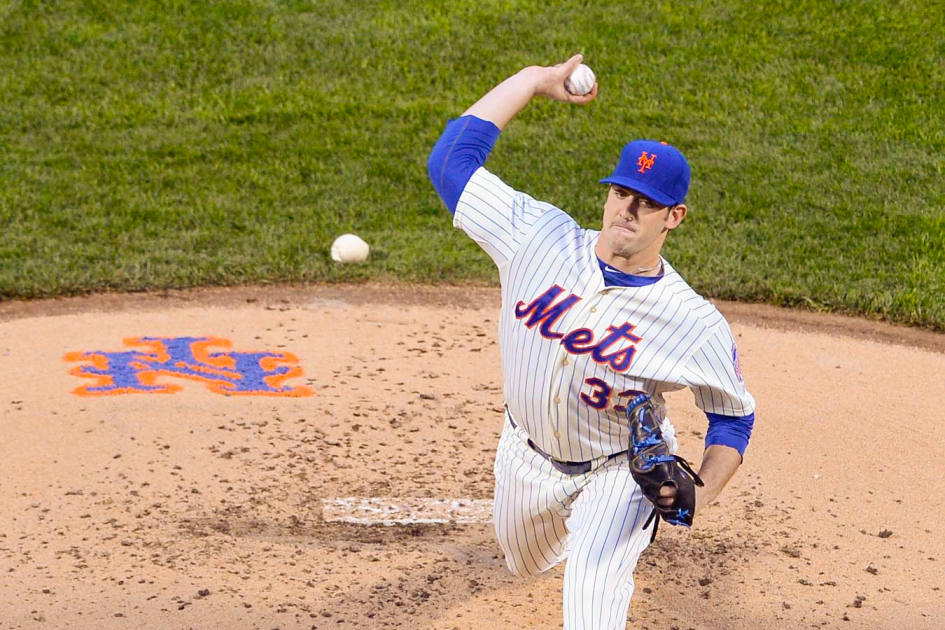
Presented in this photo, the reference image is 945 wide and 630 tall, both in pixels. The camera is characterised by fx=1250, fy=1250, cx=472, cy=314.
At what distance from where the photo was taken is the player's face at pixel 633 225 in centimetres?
372

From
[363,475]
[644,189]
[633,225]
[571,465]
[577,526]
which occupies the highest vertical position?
[644,189]

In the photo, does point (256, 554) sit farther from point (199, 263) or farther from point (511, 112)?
point (199, 263)

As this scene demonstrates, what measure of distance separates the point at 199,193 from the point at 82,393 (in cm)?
346

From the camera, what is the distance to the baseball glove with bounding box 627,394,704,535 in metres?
3.49

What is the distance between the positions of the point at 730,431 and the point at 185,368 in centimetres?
373

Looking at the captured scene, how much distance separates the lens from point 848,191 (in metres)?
9.49

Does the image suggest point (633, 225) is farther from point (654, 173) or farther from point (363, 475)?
point (363, 475)

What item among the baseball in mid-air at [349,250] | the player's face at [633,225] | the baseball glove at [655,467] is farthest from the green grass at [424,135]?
the baseball glove at [655,467]

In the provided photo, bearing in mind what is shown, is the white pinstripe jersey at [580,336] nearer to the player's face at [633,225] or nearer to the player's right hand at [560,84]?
the player's face at [633,225]

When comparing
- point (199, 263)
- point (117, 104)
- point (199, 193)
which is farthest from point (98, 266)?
point (117, 104)

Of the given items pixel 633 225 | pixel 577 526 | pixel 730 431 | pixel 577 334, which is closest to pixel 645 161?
pixel 633 225

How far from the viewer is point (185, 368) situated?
6668mm

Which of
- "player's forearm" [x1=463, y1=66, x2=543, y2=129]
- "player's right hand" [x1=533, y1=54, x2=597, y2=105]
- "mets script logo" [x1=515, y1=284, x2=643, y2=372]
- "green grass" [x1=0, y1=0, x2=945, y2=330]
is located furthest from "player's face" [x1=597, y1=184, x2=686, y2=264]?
"green grass" [x1=0, y1=0, x2=945, y2=330]

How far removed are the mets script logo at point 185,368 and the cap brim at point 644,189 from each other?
308 cm
